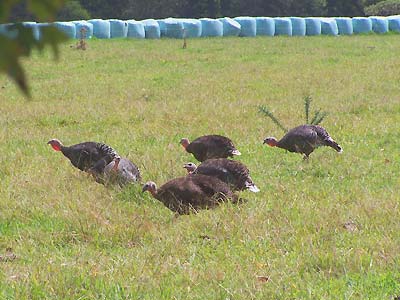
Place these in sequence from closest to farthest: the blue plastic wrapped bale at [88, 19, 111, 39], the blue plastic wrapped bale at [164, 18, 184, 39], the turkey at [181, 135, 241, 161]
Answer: the turkey at [181, 135, 241, 161] → the blue plastic wrapped bale at [88, 19, 111, 39] → the blue plastic wrapped bale at [164, 18, 184, 39]

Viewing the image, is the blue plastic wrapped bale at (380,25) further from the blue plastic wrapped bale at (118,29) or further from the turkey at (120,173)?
the turkey at (120,173)

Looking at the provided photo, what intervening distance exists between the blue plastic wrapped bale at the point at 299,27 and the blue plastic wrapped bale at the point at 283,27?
0.35m

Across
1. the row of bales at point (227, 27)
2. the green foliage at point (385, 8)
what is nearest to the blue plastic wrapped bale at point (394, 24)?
the row of bales at point (227, 27)

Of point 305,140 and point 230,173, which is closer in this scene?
point 230,173

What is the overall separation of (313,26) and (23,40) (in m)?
34.2

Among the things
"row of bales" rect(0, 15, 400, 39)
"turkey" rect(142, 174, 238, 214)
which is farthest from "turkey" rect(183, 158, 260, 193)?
"row of bales" rect(0, 15, 400, 39)

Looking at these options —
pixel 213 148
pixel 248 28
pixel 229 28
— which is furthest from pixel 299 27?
pixel 213 148

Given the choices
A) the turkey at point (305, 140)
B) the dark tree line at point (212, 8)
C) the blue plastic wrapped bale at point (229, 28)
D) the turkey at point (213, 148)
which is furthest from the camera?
the dark tree line at point (212, 8)

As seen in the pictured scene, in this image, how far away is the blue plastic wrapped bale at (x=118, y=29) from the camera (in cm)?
3112

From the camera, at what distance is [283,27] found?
3403cm

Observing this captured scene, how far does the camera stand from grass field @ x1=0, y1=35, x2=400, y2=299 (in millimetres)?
3781

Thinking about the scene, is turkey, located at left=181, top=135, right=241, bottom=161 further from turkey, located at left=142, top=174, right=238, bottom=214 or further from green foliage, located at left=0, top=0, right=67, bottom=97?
green foliage, located at left=0, top=0, right=67, bottom=97

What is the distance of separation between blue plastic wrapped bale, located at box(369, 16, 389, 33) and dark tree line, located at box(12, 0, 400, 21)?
1157 centimetres

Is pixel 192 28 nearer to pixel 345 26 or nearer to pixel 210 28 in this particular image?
pixel 210 28
